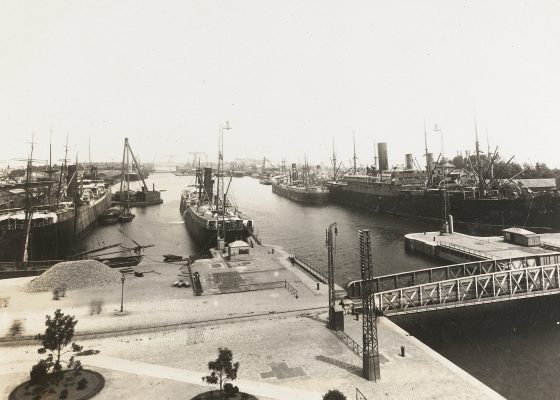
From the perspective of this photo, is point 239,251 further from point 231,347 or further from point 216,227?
point 231,347

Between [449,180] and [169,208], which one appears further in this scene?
[169,208]

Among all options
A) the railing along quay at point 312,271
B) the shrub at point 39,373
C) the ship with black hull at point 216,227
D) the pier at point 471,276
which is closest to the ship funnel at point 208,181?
the ship with black hull at point 216,227

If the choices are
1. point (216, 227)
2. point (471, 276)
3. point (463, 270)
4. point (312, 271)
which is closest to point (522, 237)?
point (463, 270)

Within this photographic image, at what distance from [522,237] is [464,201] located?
114ft

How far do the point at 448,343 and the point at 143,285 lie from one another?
28428 mm

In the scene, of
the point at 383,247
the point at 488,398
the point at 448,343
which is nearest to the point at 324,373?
the point at 488,398

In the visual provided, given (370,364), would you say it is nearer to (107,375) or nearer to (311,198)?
(107,375)

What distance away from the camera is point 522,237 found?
2158 inches

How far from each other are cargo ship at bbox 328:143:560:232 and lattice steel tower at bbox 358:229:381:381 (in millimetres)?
55197

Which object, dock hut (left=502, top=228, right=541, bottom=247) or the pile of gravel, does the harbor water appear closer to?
dock hut (left=502, top=228, right=541, bottom=247)

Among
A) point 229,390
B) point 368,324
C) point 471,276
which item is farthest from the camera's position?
point 471,276

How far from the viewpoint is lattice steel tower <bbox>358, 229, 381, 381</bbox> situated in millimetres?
21594

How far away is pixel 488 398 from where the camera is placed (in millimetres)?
20000

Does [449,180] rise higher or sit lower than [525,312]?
higher
